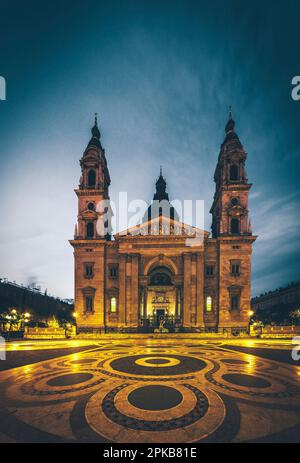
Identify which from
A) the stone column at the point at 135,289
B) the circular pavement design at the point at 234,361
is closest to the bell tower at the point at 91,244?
the stone column at the point at 135,289

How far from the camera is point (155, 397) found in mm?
7805

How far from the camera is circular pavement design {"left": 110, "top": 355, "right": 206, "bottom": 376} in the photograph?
11.0 meters

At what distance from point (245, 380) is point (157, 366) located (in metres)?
4.56

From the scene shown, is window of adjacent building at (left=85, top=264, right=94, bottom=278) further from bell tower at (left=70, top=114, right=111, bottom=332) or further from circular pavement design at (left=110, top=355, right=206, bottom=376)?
circular pavement design at (left=110, top=355, right=206, bottom=376)

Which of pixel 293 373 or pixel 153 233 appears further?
pixel 153 233

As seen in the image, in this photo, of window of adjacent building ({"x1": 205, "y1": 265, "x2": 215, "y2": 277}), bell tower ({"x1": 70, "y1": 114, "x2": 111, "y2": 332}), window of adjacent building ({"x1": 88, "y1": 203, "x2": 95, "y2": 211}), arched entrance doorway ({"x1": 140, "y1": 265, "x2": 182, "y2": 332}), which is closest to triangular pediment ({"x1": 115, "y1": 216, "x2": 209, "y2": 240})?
bell tower ({"x1": 70, "y1": 114, "x2": 111, "y2": 332})

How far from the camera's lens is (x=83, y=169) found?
41.2m

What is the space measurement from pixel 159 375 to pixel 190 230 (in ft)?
96.4

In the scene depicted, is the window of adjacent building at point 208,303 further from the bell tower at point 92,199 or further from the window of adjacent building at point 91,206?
the window of adjacent building at point 91,206

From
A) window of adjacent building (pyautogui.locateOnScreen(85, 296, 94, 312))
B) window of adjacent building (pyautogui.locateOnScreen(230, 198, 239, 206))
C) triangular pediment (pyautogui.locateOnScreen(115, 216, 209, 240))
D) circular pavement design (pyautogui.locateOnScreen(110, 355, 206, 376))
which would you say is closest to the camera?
circular pavement design (pyautogui.locateOnScreen(110, 355, 206, 376))

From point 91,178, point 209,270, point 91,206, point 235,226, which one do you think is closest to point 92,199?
point 91,206

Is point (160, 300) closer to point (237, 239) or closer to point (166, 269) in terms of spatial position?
point (166, 269)
